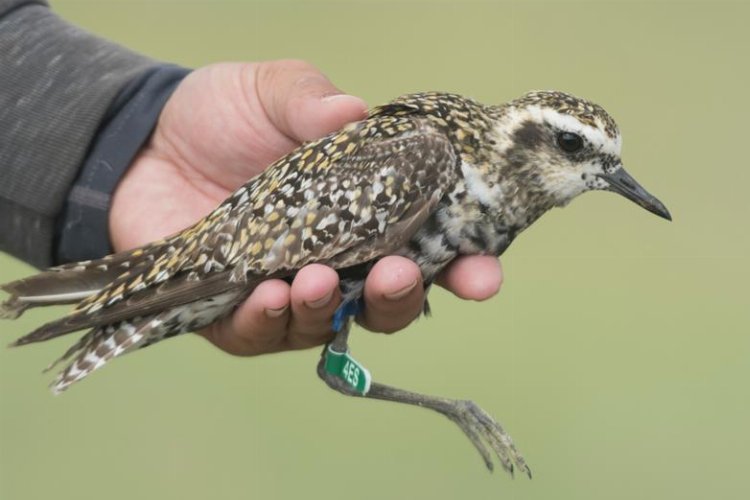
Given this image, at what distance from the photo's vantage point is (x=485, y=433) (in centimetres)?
513

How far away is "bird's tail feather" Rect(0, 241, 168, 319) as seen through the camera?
16.0 ft

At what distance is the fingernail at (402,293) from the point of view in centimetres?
452

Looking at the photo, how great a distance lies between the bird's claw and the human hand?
1.59ft

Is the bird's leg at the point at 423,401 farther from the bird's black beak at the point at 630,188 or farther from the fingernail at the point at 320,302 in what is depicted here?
the bird's black beak at the point at 630,188

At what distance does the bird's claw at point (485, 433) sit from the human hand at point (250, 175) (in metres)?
0.49

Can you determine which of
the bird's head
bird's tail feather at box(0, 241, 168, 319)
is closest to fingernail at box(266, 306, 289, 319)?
bird's tail feather at box(0, 241, 168, 319)

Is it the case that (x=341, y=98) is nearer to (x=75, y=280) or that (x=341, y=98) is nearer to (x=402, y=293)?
(x=402, y=293)

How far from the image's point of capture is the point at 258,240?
4637 millimetres

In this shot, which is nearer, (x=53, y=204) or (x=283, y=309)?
(x=283, y=309)

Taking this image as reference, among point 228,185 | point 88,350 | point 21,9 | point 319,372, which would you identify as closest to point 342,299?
point 319,372

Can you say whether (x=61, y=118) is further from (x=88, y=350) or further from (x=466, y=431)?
(x=466, y=431)

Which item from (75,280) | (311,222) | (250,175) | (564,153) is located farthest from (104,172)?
(564,153)

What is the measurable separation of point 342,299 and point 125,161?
1.81 meters

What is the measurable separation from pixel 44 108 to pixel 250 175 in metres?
1.13
